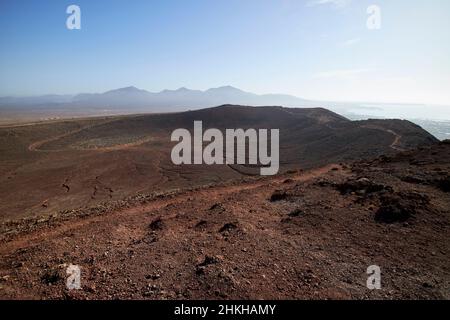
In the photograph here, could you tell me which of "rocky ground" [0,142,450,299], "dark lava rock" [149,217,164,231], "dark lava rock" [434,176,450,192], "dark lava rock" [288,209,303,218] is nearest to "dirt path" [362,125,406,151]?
"rocky ground" [0,142,450,299]

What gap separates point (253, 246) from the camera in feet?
26.7

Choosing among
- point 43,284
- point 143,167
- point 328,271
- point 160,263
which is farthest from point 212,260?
point 143,167

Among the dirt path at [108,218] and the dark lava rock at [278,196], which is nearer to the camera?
the dirt path at [108,218]

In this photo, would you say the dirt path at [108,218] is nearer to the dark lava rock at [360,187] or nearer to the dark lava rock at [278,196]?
the dark lava rock at [278,196]

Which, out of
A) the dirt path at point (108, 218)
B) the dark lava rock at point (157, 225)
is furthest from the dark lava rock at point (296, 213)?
the dark lava rock at point (157, 225)

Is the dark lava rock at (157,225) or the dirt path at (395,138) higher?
the dirt path at (395,138)

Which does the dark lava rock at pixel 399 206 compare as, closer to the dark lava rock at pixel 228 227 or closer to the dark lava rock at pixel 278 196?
the dark lava rock at pixel 278 196

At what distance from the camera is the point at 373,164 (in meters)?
17.4

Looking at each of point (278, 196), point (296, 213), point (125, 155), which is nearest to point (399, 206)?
point (296, 213)

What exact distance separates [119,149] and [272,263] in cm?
4371

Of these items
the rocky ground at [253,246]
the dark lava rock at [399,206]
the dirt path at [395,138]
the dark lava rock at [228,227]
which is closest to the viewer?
the rocky ground at [253,246]

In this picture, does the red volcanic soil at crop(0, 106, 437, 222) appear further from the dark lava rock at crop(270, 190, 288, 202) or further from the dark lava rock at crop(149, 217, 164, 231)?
the dark lava rock at crop(270, 190, 288, 202)

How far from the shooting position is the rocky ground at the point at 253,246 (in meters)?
6.40

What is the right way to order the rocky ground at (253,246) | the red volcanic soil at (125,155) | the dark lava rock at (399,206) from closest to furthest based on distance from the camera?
1. the rocky ground at (253,246)
2. the dark lava rock at (399,206)
3. the red volcanic soil at (125,155)
